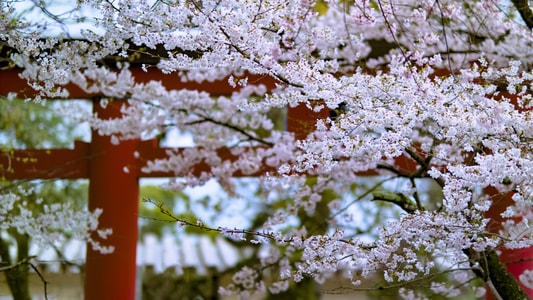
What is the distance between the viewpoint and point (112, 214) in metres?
5.72

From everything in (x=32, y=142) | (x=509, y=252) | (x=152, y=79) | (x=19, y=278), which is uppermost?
(x=32, y=142)

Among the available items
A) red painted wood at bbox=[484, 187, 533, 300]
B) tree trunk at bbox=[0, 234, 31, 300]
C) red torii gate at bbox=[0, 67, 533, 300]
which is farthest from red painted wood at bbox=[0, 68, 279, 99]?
red painted wood at bbox=[484, 187, 533, 300]

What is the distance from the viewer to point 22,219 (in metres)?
5.38

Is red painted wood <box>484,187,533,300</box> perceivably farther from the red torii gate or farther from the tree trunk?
the tree trunk

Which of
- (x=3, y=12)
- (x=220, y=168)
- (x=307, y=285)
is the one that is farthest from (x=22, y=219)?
(x=307, y=285)

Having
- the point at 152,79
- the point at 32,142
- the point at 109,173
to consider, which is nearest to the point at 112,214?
the point at 109,173

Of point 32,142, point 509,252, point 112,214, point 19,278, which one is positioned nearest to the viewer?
point 509,252

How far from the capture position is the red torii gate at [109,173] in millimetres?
5676

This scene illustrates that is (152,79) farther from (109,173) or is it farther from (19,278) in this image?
(19,278)

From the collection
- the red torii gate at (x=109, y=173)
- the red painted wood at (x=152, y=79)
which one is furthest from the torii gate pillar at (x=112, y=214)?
the red painted wood at (x=152, y=79)

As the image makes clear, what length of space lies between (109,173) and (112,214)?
31 cm

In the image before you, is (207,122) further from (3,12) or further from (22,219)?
(3,12)

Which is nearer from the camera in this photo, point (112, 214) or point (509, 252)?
point (509, 252)

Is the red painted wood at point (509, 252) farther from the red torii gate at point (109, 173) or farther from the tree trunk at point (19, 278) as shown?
the tree trunk at point (19, 278)
